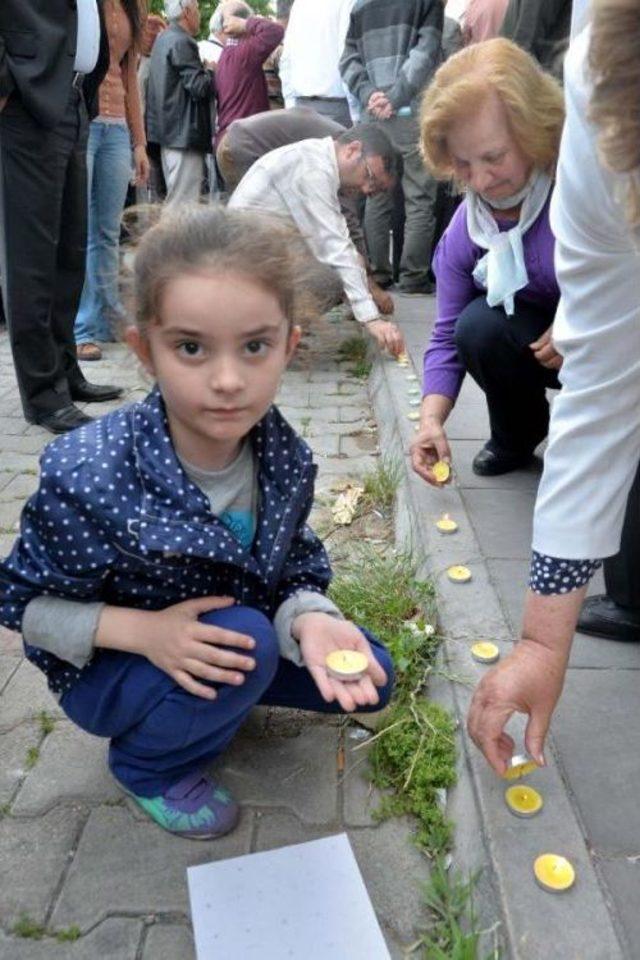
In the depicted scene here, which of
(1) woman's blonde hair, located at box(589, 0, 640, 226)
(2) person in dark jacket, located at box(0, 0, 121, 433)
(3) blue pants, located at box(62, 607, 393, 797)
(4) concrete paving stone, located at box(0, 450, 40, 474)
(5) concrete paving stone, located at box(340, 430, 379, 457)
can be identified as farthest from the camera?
(5) concrete paving stone, located at box(340, 430, 379, 457)

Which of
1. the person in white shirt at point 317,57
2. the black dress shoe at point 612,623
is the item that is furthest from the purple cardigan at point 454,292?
the person in white shirt at point 317,57

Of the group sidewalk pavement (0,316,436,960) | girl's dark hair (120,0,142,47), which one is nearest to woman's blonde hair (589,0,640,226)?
sidewalk pavement (0,316,436,960)

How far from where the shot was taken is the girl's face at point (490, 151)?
2.12 meters

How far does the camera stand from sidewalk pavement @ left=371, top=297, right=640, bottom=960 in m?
1.19

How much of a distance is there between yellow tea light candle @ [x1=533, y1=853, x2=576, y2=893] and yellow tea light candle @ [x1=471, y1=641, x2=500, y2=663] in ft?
1.61

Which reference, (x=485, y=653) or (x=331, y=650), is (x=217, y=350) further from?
(x=485, y=653)

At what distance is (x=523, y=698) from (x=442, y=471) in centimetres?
107

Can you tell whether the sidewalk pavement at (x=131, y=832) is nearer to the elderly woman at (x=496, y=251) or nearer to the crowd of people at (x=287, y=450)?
the crowd of people at (x=287, y=450)

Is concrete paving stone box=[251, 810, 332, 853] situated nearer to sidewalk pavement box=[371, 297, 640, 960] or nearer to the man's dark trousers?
sidewalk pavement box=[371, 297, 640, 960]

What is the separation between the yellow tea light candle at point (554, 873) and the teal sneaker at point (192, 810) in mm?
537

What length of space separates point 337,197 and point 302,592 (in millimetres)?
2748

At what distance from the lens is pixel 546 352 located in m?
2.30

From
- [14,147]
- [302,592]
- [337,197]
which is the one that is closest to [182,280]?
[302,592]

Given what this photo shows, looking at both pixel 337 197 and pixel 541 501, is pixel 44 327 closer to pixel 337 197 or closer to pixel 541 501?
pixel 337 197
